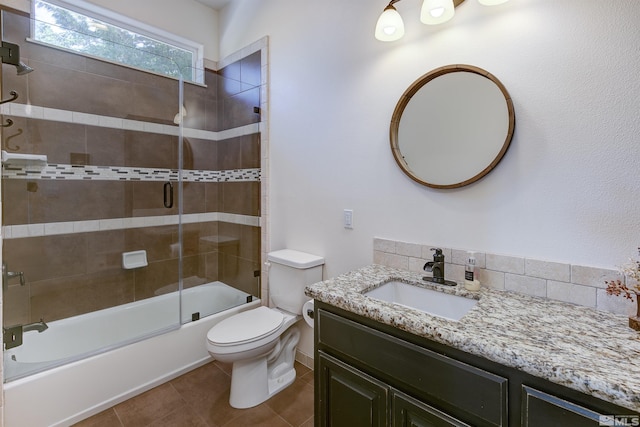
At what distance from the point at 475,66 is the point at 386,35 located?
0.47m

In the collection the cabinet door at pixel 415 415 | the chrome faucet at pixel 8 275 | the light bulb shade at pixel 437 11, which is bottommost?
the cabinet door at pixel 415 415

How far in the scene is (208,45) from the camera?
2924 mm

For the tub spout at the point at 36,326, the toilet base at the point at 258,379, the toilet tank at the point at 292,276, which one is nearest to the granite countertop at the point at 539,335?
the toilet tank at the point at 292,276

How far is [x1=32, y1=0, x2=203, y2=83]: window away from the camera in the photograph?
6.95 feet

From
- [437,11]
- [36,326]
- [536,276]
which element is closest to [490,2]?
[437,11]

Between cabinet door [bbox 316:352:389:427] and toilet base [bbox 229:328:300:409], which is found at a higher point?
cabinet door [bbox 316:352:389:427]

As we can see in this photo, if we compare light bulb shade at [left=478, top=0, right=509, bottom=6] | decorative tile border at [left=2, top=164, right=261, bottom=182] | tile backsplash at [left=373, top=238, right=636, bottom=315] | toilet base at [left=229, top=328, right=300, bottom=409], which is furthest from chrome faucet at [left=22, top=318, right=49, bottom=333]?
light bulb shade at [left=478, top=0, right=509, bottom=6]

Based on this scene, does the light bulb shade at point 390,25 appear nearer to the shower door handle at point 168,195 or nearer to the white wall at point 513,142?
the white wall at point 513,142

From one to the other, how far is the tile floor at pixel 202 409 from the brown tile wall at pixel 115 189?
2.72ft

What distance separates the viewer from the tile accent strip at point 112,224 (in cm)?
201

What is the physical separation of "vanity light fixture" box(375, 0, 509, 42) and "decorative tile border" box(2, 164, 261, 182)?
149 cm

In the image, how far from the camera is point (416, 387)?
1.00 metres

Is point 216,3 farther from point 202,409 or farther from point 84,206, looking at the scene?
point 202,409

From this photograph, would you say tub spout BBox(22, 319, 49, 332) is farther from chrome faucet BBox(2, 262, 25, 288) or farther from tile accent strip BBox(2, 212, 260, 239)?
tile accent strip BBox(2, 212, 260, 239)
